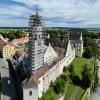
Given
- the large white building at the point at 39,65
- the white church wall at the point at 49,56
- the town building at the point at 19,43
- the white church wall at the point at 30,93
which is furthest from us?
the town building at the point at 19,43

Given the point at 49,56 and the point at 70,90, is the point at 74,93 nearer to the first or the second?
the point at 70,90

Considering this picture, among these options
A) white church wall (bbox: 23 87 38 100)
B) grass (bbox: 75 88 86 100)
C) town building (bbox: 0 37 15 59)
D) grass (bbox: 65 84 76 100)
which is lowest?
grass (bbox: 75 88 86 100)

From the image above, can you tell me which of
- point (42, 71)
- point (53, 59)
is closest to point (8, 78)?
point (42, 71)

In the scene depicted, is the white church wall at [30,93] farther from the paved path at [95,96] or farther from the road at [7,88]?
the paved path at [95,96]

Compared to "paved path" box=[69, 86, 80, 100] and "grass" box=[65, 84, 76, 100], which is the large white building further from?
"paved path" box=[69, 86, 80, 100]

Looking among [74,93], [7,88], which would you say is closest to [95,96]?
[74,93]

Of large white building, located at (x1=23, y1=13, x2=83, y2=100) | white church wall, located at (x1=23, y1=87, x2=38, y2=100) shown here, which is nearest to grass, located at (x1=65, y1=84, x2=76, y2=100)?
large white building, located at (x1=23, y1=13, x2=83, y2=100)

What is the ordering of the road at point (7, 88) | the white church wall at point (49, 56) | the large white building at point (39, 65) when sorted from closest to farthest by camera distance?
the road at point (7, 88), the large white building at point (39, 65), the white church wall at point (49, 56)

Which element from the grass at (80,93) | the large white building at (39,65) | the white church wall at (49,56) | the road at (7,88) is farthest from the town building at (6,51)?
the grass at (80,93)
